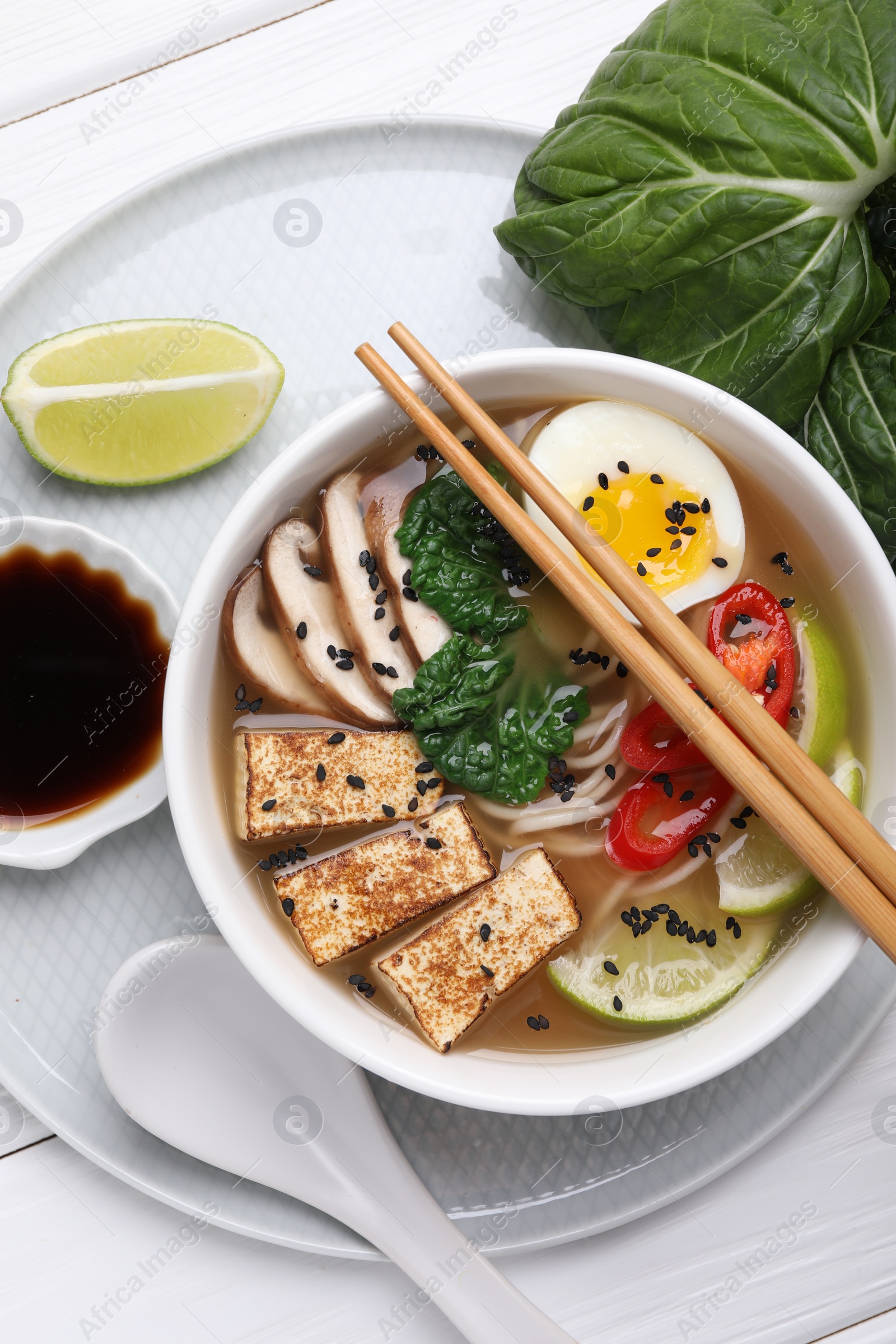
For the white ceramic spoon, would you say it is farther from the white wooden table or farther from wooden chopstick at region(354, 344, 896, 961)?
wooden chopstick at region(354, 344, 896, 961)

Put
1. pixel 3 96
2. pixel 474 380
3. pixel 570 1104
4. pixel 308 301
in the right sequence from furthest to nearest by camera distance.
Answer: pixel 3 96, pixel 308 301, pixel 474 380, pixel 570 1104

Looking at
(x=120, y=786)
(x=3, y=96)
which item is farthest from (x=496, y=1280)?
(x=3, y=96)

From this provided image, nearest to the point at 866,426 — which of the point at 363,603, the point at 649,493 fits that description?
Result: the point at 649,493

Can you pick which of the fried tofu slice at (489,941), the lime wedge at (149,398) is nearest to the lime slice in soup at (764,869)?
the fried tofu slice at (489,941)

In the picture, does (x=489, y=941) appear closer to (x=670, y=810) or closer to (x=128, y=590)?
(x=670, y=810)

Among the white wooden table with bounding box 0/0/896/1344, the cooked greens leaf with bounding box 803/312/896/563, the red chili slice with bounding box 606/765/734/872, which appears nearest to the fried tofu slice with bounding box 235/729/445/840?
the red chili slice with bounding box 606/765/734/872

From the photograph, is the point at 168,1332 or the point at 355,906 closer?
the point at 355,906

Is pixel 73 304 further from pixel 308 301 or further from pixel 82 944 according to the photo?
pixel 82 944
